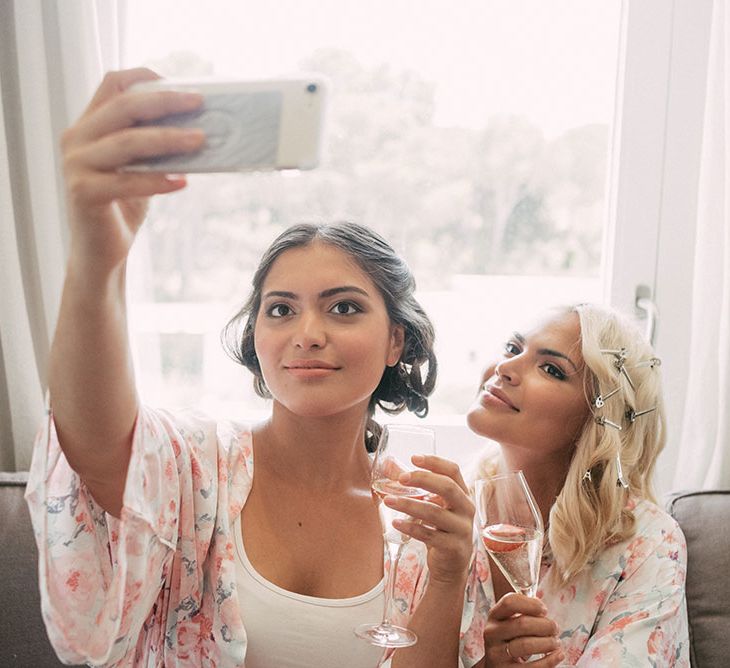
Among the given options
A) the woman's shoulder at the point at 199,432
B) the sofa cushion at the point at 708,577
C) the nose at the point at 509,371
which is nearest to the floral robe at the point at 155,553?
the woman's shoulder at the point at 199,432

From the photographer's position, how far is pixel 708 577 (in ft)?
6.16

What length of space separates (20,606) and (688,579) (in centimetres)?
134

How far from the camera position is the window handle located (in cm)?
239

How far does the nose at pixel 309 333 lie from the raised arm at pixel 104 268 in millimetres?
409

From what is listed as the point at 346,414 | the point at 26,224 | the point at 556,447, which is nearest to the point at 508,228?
the point at 556,447

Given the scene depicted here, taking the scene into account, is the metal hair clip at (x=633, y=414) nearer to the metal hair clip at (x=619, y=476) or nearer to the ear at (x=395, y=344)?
the metal hair clip at (x=619, y=476)

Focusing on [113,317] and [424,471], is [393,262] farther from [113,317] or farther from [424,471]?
[113,317]

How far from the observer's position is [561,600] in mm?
1734

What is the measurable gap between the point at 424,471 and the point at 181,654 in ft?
1.79

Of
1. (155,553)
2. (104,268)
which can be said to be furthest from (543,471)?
(104,268)

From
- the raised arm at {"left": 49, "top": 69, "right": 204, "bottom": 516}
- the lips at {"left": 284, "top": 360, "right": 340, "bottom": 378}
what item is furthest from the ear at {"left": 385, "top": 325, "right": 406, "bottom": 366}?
the raised arm at {"left": 49, "top": 69, "right": 204, "bottom": 516}

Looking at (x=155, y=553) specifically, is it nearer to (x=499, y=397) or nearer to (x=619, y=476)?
A: (x=499, y=397)

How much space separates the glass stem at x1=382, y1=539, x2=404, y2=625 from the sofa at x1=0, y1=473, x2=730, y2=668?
73 cm

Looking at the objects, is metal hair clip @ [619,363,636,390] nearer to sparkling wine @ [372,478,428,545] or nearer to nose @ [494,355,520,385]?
nose @ [494,355,520,385]
